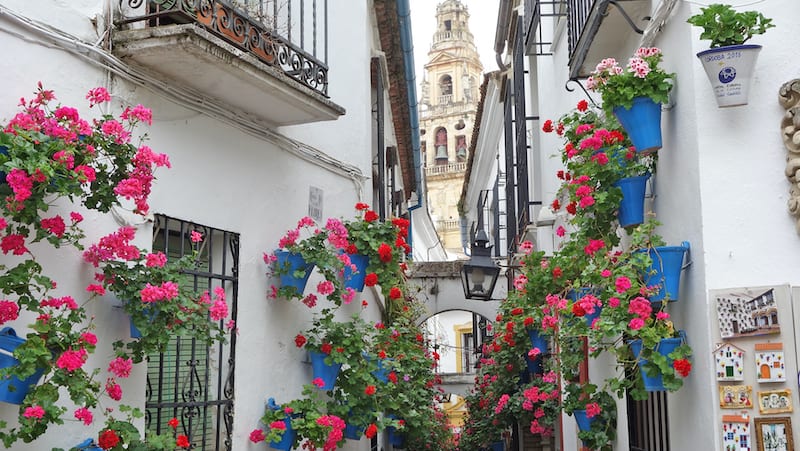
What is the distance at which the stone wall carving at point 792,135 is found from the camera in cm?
398

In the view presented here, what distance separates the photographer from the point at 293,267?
19.8 ft

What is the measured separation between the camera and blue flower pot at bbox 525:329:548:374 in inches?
340

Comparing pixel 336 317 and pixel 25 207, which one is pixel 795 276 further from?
pixel 336 317

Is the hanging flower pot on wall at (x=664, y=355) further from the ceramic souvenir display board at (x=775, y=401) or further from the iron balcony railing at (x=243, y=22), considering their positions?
the iron balcony railing at (x=243, y=22)

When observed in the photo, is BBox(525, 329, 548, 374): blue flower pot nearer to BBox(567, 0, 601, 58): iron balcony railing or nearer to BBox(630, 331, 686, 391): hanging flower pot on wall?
BBox(567, 0, 601, 58): iron balcony railing

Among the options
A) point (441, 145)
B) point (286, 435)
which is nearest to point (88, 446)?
point (286, 435)

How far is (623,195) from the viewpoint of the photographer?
4.76m

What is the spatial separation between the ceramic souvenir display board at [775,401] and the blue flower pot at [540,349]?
447 cm

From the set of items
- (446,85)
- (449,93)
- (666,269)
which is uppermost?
(446,85)

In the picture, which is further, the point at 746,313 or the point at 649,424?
the point at 649,424

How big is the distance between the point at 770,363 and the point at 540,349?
4622 mm

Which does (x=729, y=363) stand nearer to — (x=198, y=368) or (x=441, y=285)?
(x=198, y=368)

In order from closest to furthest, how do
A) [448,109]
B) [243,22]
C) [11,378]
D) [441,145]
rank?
[11,378], [243,22], [448,109], [441,145]

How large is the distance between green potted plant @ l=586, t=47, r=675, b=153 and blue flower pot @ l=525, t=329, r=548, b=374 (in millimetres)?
4229
